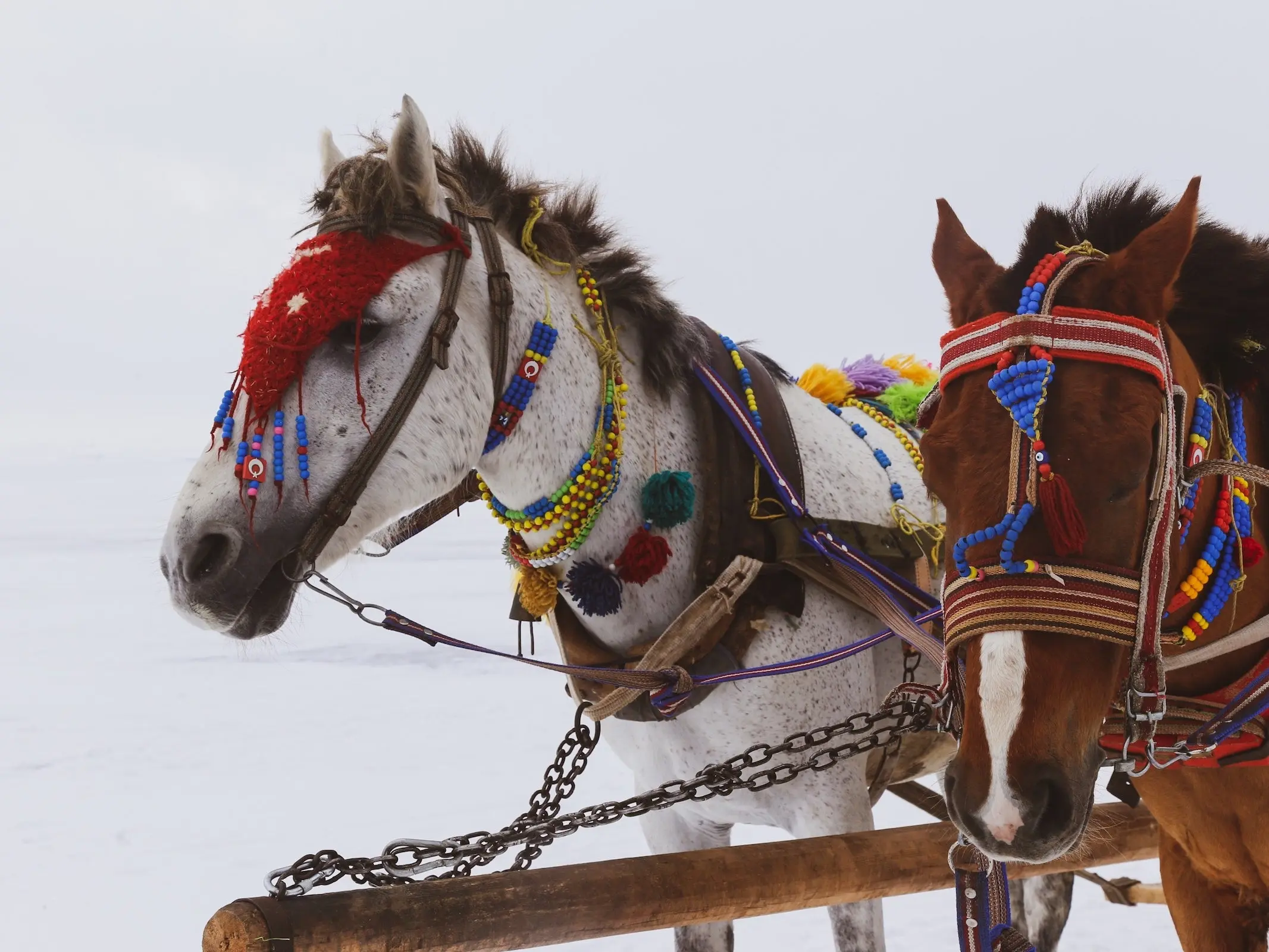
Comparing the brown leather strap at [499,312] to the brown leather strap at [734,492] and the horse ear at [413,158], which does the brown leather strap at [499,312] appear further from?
the brown leather strap at [734,492]

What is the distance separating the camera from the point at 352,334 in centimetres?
168

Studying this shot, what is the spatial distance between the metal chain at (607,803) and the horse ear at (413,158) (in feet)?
3.36

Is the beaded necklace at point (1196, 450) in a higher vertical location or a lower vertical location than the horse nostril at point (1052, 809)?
higher

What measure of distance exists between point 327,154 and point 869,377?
152 cm

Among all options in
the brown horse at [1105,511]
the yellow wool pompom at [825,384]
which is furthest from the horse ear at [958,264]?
the yellow wool pompom at [825,384]

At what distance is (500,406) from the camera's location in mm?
1845

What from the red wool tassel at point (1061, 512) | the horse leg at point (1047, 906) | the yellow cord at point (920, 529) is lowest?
the horse leg at point (1047, 906)

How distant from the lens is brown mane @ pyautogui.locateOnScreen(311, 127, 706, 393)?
78.9 inches

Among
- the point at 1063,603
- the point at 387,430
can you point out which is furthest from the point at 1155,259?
the point at 387,430

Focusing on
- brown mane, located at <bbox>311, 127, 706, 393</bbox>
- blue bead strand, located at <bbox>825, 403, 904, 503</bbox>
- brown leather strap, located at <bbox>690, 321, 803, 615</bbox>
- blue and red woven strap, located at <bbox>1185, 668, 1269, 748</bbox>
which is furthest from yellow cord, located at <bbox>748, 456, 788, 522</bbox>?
blue and red woven strap, located at <bbox>1185, 668, 1269, 748</bbox>

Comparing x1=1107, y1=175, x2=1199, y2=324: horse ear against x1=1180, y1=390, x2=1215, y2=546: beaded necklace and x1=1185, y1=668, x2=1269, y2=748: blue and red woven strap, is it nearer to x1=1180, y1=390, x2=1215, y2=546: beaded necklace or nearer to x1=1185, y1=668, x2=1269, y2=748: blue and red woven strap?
x1=1180, y1=390, x2=1215, y2=546: beaded necklace

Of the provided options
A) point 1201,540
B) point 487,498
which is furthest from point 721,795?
point 1201,540

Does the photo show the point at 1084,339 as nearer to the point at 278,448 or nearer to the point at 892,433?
the point at 278,448

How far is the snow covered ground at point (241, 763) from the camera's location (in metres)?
4.18
